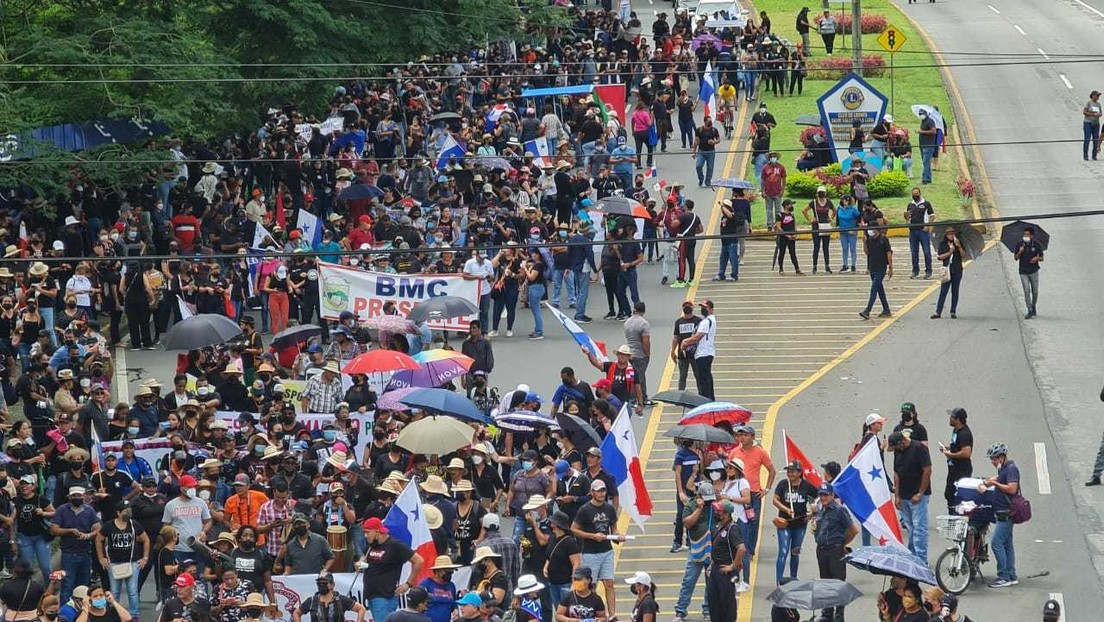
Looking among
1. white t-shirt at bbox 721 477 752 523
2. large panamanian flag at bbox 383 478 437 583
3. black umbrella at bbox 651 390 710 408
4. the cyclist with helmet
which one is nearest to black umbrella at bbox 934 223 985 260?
black umbrella at bbox 651 390 710 408

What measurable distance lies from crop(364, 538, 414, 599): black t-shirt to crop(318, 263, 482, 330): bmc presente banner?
9.52 metres

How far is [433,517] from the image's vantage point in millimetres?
20781

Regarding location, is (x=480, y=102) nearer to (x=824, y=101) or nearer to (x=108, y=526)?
(x=824, y=101)

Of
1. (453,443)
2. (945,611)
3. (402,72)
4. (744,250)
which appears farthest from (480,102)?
(945,611)

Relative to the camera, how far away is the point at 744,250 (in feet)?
120

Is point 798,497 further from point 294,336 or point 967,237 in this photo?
point 967,237

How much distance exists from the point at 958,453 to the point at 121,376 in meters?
13.6

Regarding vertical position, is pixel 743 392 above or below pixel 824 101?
below

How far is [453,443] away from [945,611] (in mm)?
7090

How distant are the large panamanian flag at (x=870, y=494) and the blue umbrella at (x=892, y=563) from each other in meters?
1.78

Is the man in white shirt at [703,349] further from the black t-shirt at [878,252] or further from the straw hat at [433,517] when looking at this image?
the straw hat at [433,517]

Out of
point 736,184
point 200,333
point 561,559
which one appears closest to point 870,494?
point 561,559

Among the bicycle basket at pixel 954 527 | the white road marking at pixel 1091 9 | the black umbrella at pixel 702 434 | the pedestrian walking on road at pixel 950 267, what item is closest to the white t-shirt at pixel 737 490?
the black umbrella at pixel 702 434

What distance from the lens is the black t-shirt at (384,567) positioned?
1972 centimetres
